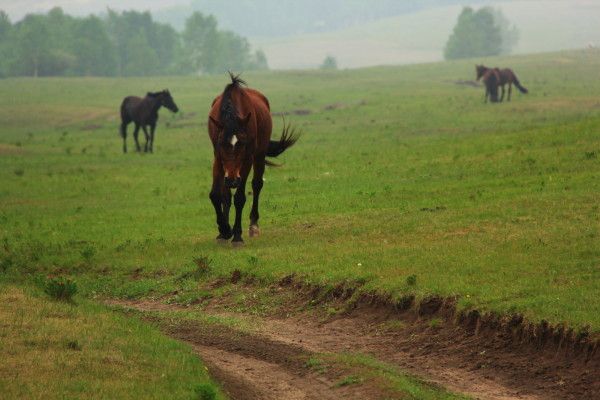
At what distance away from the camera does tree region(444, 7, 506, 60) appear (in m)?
172

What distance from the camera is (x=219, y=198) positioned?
21078mm

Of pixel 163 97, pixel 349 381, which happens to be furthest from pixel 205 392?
pixel 163 97

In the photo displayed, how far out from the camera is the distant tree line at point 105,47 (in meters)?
140

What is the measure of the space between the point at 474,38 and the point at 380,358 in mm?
162682

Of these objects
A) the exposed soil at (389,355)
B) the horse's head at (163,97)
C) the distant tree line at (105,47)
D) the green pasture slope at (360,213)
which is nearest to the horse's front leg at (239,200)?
the green pasture slope at (360,213)

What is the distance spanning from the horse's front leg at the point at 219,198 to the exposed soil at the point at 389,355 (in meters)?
4.85

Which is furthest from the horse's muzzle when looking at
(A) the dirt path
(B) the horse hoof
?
(A) the dirt path

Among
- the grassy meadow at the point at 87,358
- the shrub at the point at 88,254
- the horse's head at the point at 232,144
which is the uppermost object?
the horse's head at the point at 232,144

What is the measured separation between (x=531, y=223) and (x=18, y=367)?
1104 cm

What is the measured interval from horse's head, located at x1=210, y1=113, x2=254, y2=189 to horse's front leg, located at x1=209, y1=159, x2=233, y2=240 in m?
0.57

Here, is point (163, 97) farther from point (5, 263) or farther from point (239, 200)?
point (239, 200)

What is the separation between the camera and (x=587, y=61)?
4144 inches

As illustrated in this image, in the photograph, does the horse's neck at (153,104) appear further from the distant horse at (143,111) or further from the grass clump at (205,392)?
the grass clump at (205,392)

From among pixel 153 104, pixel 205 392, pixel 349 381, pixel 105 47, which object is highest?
pixel 105 47
